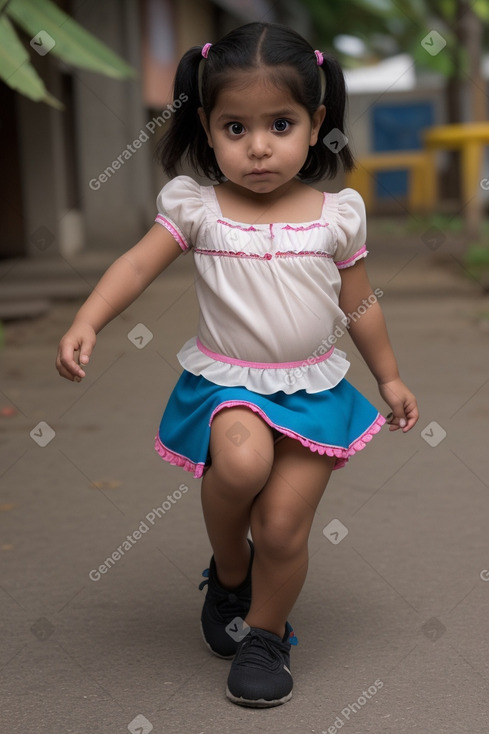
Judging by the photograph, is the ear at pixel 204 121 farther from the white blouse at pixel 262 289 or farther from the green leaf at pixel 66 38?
the green leaf at pixel 66 38

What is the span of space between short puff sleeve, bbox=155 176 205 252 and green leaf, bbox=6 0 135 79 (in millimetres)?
4467

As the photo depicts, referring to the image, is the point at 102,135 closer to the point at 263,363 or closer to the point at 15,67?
the point at 15,67

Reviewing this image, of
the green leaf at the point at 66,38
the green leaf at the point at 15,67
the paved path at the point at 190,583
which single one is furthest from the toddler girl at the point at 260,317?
the green leaf at the point at 66,38

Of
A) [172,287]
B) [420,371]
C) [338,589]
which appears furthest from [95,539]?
[172,287]

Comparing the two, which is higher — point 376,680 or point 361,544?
point 376,680

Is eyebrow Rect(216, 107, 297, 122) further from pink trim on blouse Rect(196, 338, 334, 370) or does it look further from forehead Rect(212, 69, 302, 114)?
pink trim on blouse Rect(196, 338, 334, 370)

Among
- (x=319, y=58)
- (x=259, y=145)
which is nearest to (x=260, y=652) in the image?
(x=259, y=145)

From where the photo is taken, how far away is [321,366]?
2.40 meters

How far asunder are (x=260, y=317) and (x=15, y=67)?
3.97m

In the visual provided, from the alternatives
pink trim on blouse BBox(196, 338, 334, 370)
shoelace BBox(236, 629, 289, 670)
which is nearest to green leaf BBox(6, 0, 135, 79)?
pink trim on blouse BBox(196, 338, 334, 370)

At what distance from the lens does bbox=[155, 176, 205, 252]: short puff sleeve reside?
2373mm

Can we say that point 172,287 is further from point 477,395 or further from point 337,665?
point 337,665

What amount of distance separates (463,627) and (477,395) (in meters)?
2.53

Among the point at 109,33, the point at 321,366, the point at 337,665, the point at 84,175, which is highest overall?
the point at 321,366
